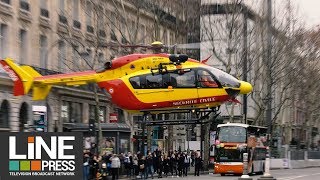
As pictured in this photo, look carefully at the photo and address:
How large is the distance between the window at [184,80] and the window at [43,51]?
90.5 ft

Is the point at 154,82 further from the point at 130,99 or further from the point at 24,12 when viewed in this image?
the point at 24,12

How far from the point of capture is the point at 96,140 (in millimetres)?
43469

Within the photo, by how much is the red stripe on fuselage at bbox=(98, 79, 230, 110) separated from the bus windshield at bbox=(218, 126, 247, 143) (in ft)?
77.1

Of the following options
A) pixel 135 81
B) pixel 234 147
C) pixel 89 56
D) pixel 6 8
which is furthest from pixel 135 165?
pixel 135 81

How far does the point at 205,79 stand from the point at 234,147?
24.5 metres

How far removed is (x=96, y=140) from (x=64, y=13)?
14216mm

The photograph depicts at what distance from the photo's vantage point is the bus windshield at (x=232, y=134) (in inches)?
1923

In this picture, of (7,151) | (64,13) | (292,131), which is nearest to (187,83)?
(7,151)

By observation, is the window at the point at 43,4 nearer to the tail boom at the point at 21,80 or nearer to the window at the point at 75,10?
the window at the point at 75,10

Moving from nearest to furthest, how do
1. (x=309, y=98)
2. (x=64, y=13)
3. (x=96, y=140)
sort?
(x=96, y=140), (x=64, y=13), (x=309, y=98)

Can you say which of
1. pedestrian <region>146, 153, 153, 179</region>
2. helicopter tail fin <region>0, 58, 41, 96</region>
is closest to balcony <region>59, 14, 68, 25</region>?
pedestrian <region>146, 153, 153, 179</region>

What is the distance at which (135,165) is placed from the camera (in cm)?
4375

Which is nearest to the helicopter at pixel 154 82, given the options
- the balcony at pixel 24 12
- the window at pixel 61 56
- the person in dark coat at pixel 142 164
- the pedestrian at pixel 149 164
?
the person in dark coat at pixel 142 164

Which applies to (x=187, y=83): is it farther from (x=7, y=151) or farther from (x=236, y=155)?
(x=236, y=155)
